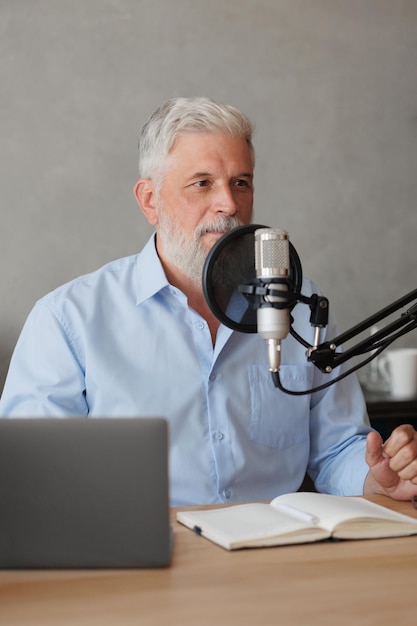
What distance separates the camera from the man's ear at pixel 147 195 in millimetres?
2100

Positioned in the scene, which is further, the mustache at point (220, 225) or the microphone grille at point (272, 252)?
the mustache at point (220, 225)

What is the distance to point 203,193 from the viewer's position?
1.96 m

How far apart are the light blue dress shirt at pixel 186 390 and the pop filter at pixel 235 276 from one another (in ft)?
1.93

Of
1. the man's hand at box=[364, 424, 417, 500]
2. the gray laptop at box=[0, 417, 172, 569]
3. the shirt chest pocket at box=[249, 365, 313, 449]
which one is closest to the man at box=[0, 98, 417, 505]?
the shirt chest pocket at box=[249, 365, 313, 449]

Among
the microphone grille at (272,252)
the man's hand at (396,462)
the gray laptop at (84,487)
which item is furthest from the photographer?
the man's hand at (396,462)

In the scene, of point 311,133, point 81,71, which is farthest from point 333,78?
point 81,71

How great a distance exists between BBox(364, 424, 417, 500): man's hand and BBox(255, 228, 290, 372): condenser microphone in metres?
0.39

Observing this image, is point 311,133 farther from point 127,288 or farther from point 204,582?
point 204,582

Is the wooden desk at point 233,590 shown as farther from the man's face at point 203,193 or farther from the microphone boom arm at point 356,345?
the man's face at point 203,193

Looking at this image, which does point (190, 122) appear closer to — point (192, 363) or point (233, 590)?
point (192, 363)

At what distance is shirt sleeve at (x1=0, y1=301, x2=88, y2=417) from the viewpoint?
1788 millimetres

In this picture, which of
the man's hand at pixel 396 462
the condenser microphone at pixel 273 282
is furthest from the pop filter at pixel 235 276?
the man's hand at pixel 396 462

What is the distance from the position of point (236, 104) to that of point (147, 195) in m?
1.21

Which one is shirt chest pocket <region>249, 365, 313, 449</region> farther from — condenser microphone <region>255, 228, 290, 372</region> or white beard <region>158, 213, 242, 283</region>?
condenser microphone <region>255, 228, 290, 372</region>
